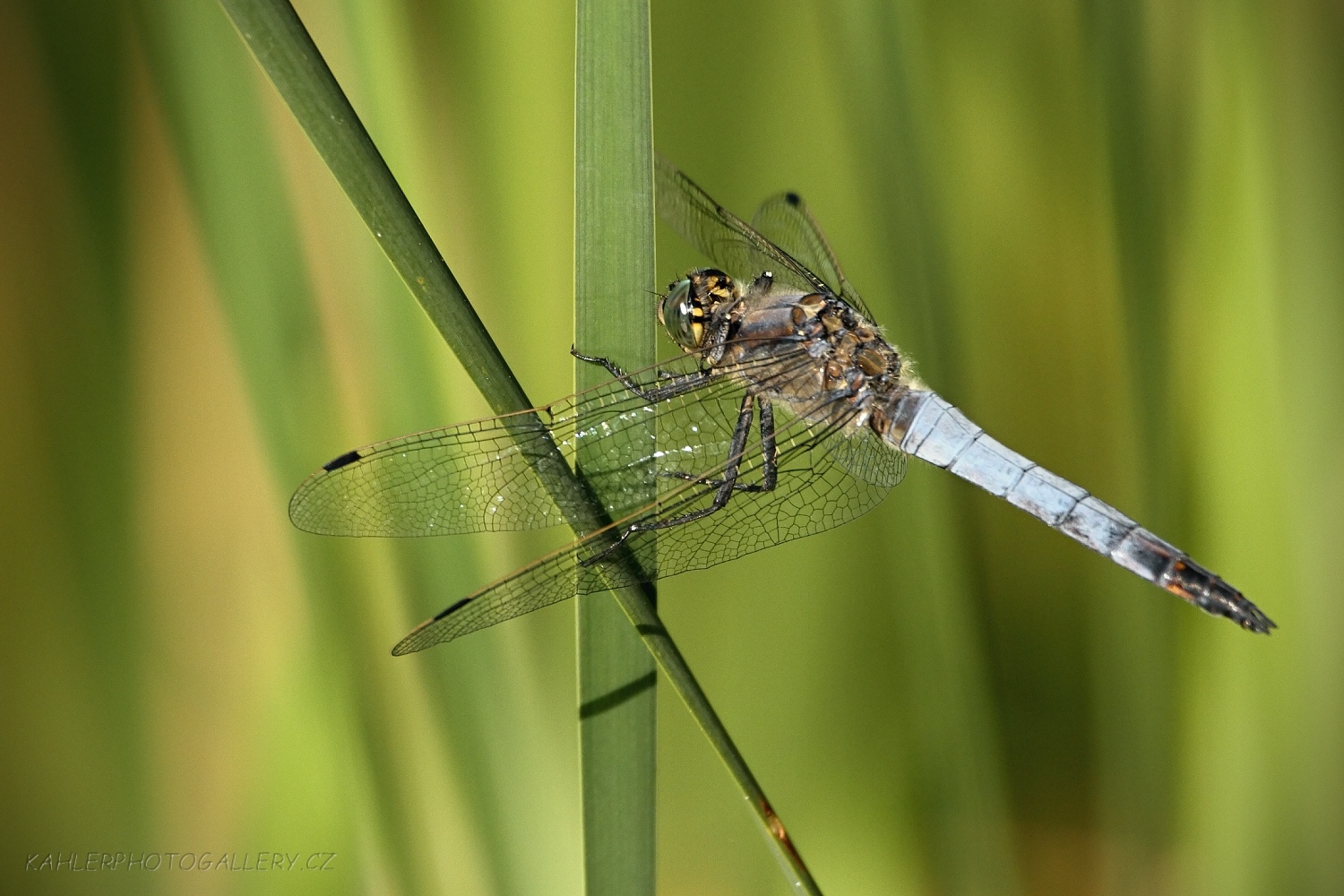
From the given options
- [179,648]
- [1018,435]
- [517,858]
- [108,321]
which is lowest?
[517,858]

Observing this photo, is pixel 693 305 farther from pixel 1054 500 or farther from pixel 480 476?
pixel 1054 500

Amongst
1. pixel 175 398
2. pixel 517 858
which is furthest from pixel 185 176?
pixel 517 858

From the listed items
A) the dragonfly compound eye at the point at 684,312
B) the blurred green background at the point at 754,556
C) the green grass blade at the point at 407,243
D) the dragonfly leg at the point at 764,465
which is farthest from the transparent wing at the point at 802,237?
the green grass blade at the point at 407,243

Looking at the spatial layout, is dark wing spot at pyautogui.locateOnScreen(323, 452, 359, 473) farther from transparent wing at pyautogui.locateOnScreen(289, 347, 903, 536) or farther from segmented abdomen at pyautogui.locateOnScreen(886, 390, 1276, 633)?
segmented abdomen at pyautogui.locateOnScreen(886, 390, 1276, 633)

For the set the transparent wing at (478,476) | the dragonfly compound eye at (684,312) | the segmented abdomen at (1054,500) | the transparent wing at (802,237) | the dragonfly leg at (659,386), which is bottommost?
the segmented abdomen at (1054,500)

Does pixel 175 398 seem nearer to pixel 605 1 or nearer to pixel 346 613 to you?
pixel 346 613

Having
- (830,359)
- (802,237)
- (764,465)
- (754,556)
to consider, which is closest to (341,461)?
(754,556)

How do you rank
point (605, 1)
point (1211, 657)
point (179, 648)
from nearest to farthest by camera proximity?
1. point (605, 1)
2. point (179, 648)
3. point (1211, 657)

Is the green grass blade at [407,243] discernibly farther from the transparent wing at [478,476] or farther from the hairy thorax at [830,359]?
the hairy thorax at [830,359]

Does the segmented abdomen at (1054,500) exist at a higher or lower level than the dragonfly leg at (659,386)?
lower
